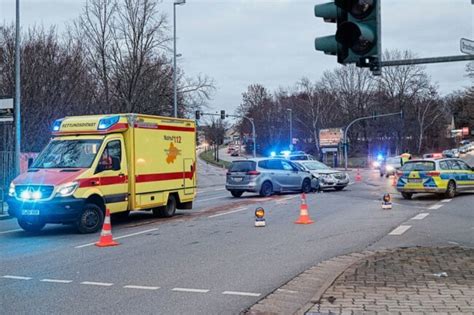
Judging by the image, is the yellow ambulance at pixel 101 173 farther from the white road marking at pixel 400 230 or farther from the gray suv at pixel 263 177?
the gray suv at pixel 263 177

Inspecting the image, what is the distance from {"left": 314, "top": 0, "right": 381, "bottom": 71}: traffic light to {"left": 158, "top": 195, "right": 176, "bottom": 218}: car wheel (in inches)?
386

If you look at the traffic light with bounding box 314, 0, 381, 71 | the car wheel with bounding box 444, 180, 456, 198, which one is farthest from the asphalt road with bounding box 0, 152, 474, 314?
the car wheel with bounding box 444, 180, 456, 198

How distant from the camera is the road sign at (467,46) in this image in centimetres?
734

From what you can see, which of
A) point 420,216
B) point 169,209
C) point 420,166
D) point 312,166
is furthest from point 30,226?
point 312,166

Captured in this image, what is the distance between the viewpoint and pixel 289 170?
81.7ft

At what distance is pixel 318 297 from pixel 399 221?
333 inches

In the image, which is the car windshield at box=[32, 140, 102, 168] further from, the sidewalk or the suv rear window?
the suv rear window

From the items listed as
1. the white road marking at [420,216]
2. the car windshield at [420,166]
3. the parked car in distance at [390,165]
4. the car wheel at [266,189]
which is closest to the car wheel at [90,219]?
the white road marking at [420,216]

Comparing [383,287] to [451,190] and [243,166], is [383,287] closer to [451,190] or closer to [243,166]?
[451,190]

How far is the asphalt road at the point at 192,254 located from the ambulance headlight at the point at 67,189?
0.98m

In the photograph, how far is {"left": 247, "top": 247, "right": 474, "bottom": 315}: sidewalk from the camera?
586cm

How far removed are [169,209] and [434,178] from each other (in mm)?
10024

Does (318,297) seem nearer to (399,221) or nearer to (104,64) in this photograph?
(399,221)

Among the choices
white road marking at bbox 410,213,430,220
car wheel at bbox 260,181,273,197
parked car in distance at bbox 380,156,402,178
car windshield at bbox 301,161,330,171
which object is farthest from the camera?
parked car in distance at bbox 380,156,402,178
